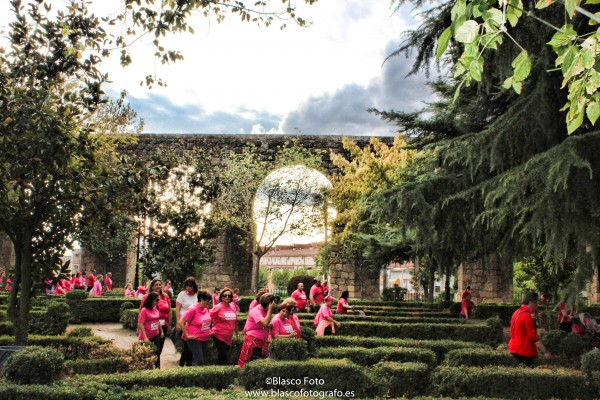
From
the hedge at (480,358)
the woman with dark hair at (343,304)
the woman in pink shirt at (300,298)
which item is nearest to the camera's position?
the hedge at (480,358)

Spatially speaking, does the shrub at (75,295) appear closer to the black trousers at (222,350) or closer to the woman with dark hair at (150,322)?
the woman with dark hair at (150,322)

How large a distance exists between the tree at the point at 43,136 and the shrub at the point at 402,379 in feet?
14.0

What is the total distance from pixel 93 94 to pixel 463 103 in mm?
6333

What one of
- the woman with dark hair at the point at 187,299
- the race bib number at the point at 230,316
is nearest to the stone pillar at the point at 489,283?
the woman with dark hair at the point at 187,299

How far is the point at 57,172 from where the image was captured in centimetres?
721

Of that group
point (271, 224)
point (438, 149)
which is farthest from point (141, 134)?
point (438, 149)

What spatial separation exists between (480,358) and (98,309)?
13.5 metres

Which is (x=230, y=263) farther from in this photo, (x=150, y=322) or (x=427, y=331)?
(x=150, y=322)

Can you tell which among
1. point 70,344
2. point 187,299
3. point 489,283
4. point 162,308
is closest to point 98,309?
point 70,344

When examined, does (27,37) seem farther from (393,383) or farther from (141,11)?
(393,383)

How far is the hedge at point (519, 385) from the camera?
253 inches

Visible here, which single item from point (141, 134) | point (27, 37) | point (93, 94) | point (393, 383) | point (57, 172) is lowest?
point (393, 383)

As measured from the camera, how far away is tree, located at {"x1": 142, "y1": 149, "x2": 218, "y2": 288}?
52.6 ft

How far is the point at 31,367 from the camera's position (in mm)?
5406
